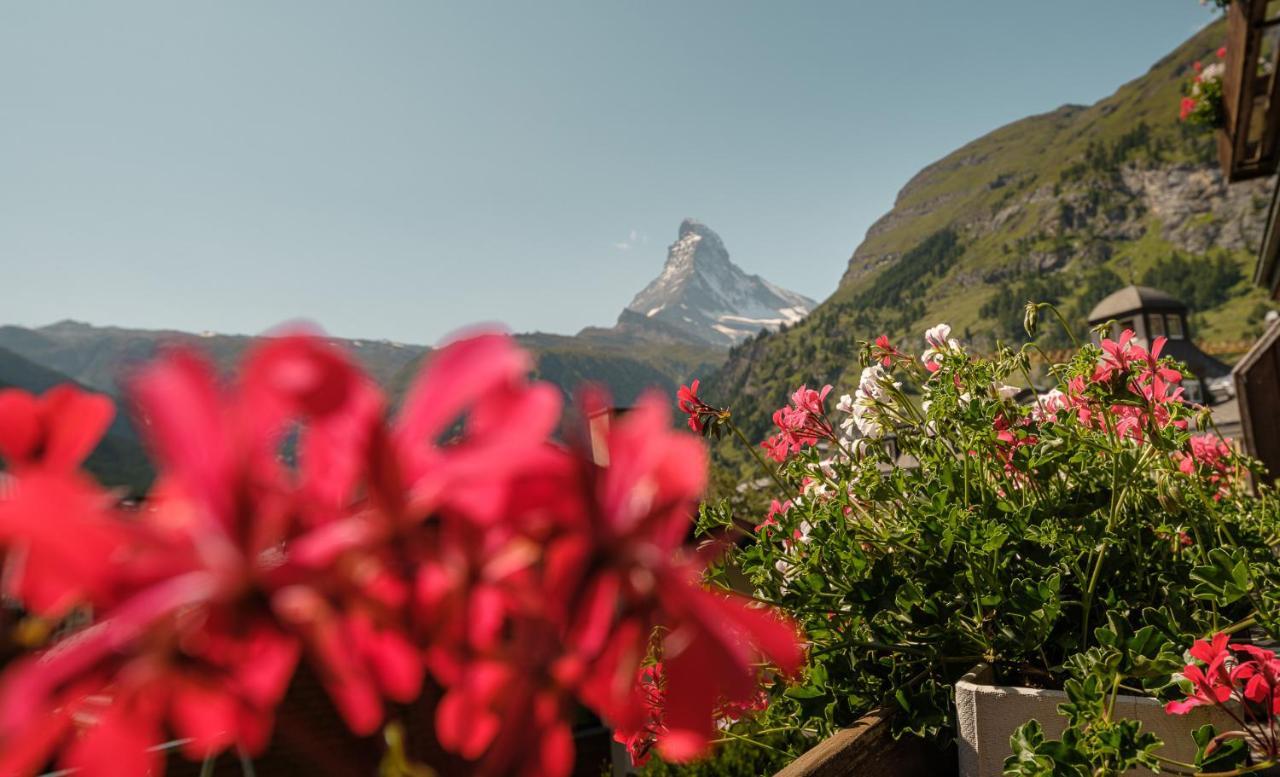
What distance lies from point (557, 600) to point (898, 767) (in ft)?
4.16

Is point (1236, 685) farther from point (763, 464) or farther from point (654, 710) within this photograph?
point (763, 464)

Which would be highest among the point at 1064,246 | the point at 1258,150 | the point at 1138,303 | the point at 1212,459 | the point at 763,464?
the point at 1064,246

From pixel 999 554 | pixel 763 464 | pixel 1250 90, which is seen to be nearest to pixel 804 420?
pixel 763 464

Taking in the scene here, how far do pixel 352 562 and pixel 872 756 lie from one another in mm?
1211

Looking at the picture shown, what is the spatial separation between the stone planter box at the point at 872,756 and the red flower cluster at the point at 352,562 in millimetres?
874

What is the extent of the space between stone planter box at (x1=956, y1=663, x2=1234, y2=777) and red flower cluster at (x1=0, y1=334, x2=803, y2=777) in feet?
3.69

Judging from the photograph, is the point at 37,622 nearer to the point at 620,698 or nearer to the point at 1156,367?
the point at 620,698

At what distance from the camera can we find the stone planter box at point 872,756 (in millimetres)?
1094

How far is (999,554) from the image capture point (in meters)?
1.42

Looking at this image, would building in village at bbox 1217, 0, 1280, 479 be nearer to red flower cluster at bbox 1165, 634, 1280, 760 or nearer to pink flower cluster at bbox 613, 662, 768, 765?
red flower cluster at bbox 1165, 634, 1280, 760

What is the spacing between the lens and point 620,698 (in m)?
0.30

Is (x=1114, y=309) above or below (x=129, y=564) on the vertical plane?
below

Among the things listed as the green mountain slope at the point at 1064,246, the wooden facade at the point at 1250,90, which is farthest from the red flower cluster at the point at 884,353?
the green mountain slope at the point at 1064,246

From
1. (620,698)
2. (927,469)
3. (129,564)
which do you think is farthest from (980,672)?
(129,564)
